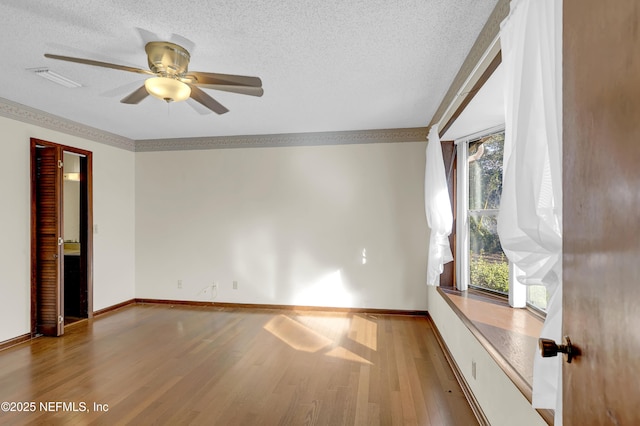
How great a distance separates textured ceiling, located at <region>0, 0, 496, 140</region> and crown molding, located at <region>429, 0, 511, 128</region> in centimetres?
4

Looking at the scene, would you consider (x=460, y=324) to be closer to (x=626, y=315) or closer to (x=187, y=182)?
(x=626, y=315)

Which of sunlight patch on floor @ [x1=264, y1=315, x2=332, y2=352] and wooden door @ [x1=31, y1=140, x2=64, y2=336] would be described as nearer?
sunlight patch on floor @ [x1=264, y1=315, x2=332, y2=352]

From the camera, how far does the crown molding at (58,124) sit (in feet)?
10.3

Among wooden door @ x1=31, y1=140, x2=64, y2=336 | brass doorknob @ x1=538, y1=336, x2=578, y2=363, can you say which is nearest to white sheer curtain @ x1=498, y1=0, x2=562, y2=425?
brass doorknob @ x1=538, y1=336, x2=578, y2=363

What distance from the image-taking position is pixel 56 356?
9.50 feet

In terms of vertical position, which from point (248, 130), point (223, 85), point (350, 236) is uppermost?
point (248, 130)

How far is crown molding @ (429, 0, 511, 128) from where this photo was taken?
64.9 inches

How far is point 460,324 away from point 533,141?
185cm

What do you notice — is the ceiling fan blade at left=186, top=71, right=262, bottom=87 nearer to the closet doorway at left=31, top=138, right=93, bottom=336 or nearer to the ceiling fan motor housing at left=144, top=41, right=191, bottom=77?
the ceiling fan motor housing at left=144, top=41, right=191, bottom=77

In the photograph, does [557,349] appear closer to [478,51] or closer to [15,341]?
[478,51]

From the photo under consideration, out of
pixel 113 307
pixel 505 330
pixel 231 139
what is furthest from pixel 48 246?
pixel 505 330

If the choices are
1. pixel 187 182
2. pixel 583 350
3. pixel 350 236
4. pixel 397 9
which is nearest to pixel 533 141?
pixel 583 350

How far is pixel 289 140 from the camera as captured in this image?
14.2 feet

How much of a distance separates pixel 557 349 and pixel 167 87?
7.20 ft
